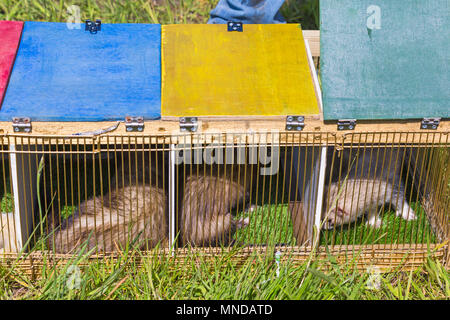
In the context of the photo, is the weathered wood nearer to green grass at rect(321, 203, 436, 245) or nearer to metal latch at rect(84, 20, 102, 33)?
green grass at rect(321, 203, 436, 245)

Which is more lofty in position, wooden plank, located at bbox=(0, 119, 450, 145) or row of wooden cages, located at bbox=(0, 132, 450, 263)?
wooden plank, located at bbox=(0, 119, 450, 145)

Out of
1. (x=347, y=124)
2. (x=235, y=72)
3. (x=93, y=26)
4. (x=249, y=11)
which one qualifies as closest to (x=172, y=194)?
(x=235, y=72)

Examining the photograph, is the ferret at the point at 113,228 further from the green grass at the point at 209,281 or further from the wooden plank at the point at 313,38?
the wooden plank at the point at 313,38

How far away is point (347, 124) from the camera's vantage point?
3.46m

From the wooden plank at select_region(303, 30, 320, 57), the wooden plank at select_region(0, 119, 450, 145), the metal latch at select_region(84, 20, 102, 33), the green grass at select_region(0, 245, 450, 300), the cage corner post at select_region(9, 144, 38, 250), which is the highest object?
the metal latch at select_region(84, 20, 102, 33)

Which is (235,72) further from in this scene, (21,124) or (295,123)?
(21,124)

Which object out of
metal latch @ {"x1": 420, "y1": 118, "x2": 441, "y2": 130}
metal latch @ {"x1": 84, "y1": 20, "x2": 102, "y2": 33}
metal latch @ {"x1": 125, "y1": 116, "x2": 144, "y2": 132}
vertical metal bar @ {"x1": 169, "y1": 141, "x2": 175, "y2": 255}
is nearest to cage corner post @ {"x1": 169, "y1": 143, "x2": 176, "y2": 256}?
vertical metal bar @ {"x1": 169, "y1": 141, "x2": 175, "y2": 255}

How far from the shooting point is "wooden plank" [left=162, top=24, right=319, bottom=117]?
341 centimetres

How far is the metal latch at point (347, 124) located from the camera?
3.45m

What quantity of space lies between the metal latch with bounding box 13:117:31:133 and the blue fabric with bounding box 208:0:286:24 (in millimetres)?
2119

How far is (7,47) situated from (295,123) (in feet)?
6.85
